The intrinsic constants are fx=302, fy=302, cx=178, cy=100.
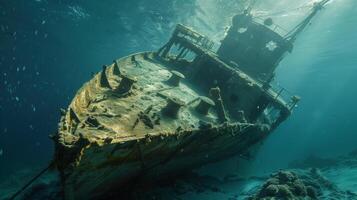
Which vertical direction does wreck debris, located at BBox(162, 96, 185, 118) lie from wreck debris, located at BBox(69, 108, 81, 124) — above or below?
above

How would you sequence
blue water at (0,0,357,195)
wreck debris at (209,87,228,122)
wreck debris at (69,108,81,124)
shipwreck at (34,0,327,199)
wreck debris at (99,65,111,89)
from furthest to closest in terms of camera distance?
1. blue water at (0,0,357,195)
2. wreck debris at (209,87,228,122)
3. wreck debris at (99,65,111,89)
4. wreck debris at (69,108,81,124)
5. shipwreck at (34,0,327,199)

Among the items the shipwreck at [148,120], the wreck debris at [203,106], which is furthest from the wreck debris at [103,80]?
the wreck debris at [203,106]

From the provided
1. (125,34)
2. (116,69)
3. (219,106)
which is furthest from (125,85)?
(125,34)

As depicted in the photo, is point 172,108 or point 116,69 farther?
point 116,69

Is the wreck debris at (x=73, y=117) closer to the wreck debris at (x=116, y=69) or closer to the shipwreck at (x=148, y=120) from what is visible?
the shipwreck at (x=148, y=120)

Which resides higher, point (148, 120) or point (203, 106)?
point (203, 106)

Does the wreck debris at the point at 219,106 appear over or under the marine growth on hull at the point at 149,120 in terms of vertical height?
over

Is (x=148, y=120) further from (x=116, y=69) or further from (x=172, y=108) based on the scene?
(x=116, y=69)

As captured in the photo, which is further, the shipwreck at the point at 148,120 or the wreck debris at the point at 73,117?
the wreck debris at the point at 73,117

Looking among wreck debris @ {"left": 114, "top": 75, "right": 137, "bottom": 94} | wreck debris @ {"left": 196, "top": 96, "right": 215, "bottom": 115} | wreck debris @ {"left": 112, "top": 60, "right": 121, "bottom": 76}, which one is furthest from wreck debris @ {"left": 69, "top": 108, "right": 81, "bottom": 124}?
wreck debris @ {"left": 196, "top": 96, "right": 215, "bottom": 115}

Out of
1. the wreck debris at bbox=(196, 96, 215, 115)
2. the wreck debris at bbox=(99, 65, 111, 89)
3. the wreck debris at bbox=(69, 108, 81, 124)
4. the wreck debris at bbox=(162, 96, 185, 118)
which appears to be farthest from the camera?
the wreck debris at bbox=(196, 96, 215, 115)

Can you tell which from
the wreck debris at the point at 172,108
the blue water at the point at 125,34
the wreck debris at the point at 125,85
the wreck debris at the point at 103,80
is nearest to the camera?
the wreck debris at the point at 172,108

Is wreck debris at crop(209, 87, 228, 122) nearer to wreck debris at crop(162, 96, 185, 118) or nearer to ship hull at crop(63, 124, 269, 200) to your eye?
ship hull at crop(63, 124, 269, 200)

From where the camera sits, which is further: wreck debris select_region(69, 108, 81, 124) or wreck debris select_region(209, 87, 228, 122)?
wreck debris select_region(209, 87, 228, 122)
